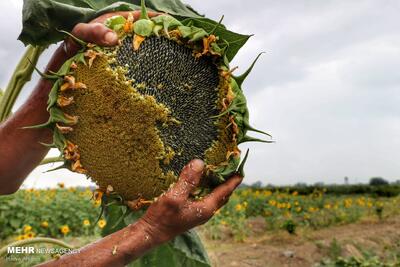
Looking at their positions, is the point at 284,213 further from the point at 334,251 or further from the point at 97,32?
the point at 97,32

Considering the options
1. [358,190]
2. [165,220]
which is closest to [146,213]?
[165,220]

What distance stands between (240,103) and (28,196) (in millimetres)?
8081

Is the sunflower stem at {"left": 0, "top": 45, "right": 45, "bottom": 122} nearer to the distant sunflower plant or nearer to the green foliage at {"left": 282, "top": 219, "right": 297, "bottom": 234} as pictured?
the distant sunflower plant

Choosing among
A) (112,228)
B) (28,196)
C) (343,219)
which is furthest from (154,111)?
(343,219)

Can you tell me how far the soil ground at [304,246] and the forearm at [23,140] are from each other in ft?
14.9

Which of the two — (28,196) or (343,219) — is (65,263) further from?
(343,219)

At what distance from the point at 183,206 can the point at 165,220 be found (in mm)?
55

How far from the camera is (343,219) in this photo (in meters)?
11.7

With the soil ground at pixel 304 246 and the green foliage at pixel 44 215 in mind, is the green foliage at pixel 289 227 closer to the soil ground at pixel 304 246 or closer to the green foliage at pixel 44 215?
the soil ground at pixel 304 246

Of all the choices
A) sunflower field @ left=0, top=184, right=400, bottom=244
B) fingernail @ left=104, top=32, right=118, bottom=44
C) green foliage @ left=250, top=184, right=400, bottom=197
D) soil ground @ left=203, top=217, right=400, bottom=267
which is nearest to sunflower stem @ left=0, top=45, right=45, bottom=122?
fingernail @ left=104, top=32, right=118, bottom=44

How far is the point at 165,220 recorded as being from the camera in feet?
4.51

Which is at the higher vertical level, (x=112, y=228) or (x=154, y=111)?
(x=154, y=111)

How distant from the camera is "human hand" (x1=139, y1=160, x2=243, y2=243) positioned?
133 cm

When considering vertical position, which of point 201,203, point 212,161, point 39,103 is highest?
point 212,161
